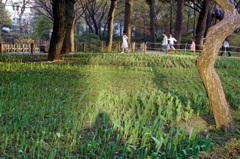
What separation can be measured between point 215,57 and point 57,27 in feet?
29.0

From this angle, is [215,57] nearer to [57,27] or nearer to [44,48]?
[57,27]

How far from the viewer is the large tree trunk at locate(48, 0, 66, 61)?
11.7 m

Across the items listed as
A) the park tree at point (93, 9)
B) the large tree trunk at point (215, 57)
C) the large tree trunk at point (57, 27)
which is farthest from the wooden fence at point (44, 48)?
the large tree trunk at point (215, 57)

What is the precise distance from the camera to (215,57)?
14.2 feet

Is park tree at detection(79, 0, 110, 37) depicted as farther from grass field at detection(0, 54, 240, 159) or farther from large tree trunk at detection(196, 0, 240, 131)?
large tree trunk at detection(196, 0, 240, 131)

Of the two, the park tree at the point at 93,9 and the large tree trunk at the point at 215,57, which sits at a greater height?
the park tree at the point at 93,9

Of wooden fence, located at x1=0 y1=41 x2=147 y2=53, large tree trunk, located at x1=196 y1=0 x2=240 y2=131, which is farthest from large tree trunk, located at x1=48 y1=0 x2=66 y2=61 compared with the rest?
wooden fence, located at x1=0 y1=41 x2=147 y2=53

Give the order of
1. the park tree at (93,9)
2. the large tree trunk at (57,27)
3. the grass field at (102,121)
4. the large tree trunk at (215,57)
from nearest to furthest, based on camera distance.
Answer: the grass field at (102,121) < the large tree trunk at (215,57) < the large tree trunk at (57,27) < the park tree at (93,9)

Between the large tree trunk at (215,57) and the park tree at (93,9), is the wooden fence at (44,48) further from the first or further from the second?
the large tree trunk at (215,57)

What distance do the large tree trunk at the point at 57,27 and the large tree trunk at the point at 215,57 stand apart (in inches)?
335

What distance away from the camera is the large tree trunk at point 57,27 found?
1166cm

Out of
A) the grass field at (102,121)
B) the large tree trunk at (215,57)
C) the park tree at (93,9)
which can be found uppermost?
the park tree at (93,9)

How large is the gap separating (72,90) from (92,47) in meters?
17.3

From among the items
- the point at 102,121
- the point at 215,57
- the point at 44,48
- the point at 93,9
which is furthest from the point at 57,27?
the point at 93,9
